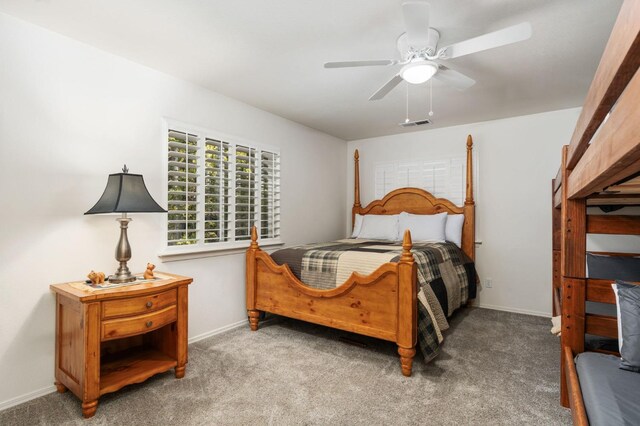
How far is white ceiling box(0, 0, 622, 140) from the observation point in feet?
6.10

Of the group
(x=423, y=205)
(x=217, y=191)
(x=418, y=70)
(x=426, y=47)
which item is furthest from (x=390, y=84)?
(x=423, y=205)

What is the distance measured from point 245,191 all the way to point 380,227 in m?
1.75

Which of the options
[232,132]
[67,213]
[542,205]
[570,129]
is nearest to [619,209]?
[542,205]

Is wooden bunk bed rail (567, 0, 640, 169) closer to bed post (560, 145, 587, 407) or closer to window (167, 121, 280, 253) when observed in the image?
bed post (560, 145, 587, 407)

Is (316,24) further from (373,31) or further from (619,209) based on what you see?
(619,209)

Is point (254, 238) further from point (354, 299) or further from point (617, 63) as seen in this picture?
point (617, 63)

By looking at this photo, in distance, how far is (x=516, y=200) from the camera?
3.83 metres

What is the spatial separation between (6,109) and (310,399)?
2.47 metres

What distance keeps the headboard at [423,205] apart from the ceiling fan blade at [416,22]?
241 centimetres

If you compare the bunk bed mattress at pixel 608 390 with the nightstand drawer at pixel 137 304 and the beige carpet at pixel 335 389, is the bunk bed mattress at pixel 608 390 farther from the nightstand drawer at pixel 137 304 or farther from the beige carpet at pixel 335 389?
the nightstand drawer at pixel 137 304

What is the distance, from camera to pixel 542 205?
369 centimetres

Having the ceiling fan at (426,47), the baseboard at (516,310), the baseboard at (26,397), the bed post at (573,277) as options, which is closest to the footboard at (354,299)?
the bed post at (573,277)

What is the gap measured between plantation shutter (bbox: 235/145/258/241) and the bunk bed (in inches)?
102

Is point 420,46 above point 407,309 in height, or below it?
above
